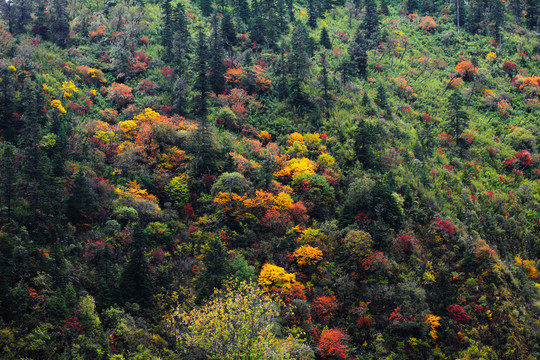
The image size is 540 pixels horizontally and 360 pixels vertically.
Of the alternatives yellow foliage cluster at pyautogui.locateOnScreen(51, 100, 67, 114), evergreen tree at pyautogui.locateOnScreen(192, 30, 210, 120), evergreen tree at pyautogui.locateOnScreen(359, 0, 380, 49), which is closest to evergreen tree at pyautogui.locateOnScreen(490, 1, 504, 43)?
evergreen tree at pyautogui.locateOnScreen(359, 0, 380, 49)

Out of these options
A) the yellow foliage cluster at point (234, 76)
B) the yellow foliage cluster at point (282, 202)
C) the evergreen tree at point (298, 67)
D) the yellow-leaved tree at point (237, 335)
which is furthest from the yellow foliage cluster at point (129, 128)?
the yellow-leaved tree at point (237, 335)

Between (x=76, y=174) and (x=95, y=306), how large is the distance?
643 inches

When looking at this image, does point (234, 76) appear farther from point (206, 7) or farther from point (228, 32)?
point (206, 7)

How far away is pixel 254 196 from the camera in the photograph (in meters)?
53.0

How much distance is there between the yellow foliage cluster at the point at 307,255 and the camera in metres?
47.1

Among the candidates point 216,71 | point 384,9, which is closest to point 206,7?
point 216,71

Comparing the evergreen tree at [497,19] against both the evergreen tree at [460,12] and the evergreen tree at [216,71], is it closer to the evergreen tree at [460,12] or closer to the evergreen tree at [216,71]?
the evergreen tree at [460,12]

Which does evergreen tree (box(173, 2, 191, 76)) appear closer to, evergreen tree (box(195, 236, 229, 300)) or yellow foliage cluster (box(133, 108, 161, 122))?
yellow foliage cluster (box(133, 108, 161, 122))

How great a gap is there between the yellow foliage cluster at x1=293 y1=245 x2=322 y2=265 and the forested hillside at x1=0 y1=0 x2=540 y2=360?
0.25 metres

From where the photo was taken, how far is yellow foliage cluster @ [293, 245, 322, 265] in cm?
4712

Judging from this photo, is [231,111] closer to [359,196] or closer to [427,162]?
[359,196]

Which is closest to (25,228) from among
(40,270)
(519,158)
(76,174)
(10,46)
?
(40,270)

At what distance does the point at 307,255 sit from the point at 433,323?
Answer: 1465 centimetres

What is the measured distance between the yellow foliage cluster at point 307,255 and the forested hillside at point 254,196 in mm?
251
